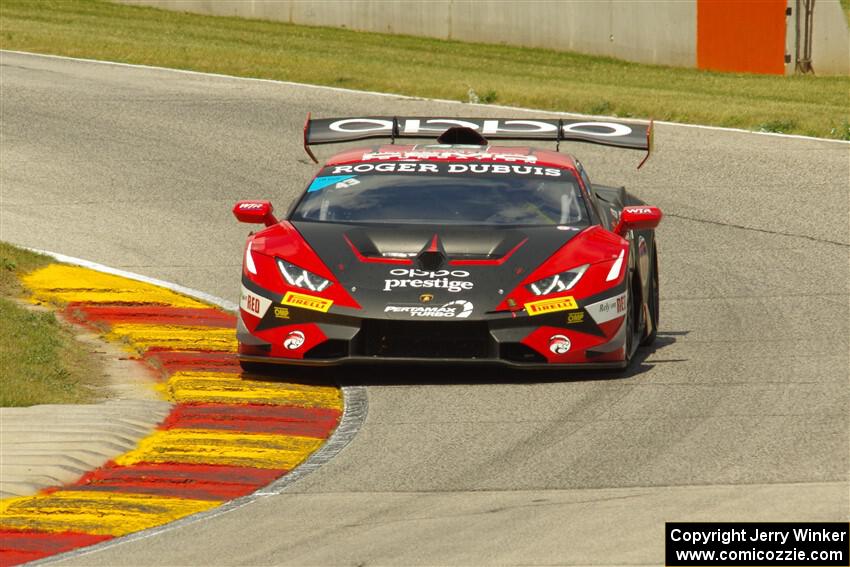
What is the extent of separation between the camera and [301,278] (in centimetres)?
982

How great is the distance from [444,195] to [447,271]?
3.30ft

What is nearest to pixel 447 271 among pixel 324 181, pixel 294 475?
pixel 324 181

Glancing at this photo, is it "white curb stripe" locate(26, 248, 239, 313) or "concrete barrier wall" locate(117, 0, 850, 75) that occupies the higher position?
"concrete barrier wall" locate(117, 0, 850, 75)

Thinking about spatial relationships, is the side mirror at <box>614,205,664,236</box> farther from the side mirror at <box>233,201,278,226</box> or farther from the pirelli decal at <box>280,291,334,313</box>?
the side mirror at <box>233,201,278,226</box>

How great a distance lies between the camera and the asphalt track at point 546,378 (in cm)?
666

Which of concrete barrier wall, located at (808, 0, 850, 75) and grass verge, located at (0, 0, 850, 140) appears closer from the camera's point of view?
grass verge, located at (0, 0, 850, 140)

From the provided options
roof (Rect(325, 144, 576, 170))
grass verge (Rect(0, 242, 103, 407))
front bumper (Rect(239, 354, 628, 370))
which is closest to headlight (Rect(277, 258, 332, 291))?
front bumper (Rect(239, 354, 628, 370))

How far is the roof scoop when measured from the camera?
38.9 ft

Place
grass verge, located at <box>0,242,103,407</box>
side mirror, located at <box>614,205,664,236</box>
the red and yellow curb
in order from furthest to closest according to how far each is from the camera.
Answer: side mirror, located at <box>614,205,664,236</box> < grass verge, located at <box>0,242,103,407</box> < the red and yellow curb

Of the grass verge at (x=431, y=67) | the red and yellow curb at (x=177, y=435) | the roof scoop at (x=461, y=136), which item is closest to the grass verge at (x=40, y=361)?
the red and yellow curb at (x=177, y=435)

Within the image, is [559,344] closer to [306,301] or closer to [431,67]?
[306,301]

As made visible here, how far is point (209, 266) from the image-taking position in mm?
13711

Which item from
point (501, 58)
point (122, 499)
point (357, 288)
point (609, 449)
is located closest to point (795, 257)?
point (357, 288)

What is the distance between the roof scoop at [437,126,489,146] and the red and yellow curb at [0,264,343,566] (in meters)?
1.90
